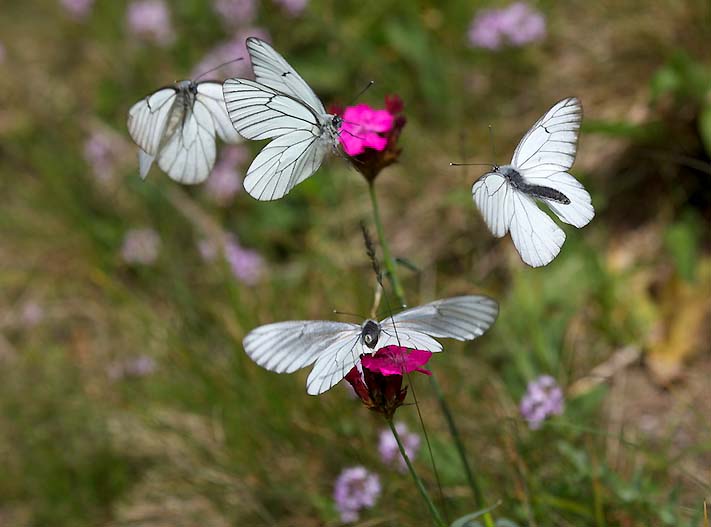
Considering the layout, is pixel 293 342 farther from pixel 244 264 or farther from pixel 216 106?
pixel 244 264

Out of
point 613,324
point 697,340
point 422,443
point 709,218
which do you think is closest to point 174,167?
point 422,443

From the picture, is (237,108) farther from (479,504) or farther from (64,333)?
(64,333)

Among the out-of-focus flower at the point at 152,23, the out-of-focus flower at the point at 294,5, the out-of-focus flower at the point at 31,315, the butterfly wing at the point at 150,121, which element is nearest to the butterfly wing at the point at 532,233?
the butterfly wing at the point at 150,121

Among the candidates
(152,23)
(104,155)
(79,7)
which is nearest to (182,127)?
Answer: (104,155)

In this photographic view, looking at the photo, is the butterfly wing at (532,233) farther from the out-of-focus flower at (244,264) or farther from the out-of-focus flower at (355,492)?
the out-of-focus flower at (244,264)

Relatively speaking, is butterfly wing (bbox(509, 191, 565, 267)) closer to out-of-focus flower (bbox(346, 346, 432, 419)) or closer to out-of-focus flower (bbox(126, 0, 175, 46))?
out-of-focus flower (bbox(346, 346, 432, 419))

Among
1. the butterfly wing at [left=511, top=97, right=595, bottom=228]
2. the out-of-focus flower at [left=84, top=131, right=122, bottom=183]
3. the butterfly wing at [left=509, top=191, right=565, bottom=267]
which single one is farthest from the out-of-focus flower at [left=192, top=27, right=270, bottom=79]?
the butterfly wing at [left=509, top=191, right=565, bottom=267]
